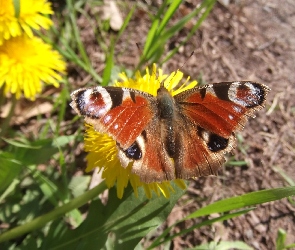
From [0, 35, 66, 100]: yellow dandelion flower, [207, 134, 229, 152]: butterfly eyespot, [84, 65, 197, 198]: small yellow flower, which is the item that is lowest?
[0, 35, 66, 100]: yellow dandelion flower

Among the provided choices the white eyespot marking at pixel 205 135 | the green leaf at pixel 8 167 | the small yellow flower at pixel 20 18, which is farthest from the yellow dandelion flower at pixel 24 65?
the white eyespot marking at pixel 205 135

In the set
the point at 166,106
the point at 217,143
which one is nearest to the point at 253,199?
the point at 217,143

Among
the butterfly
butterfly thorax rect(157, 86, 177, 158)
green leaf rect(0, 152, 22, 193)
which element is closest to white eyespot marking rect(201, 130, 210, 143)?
the butterfly

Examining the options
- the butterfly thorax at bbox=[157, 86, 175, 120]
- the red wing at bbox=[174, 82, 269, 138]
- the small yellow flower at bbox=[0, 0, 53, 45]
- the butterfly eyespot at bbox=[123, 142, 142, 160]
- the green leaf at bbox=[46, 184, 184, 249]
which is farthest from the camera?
the small yellow flower at bbox=[0, 0, 53, 45]

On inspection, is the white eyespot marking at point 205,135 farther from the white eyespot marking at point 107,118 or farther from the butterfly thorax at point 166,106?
the white eyespot marking at point 107,118

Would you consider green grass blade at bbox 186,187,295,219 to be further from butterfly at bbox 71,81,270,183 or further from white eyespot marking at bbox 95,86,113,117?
white eyespot marking at bbox 95,86,113,117
